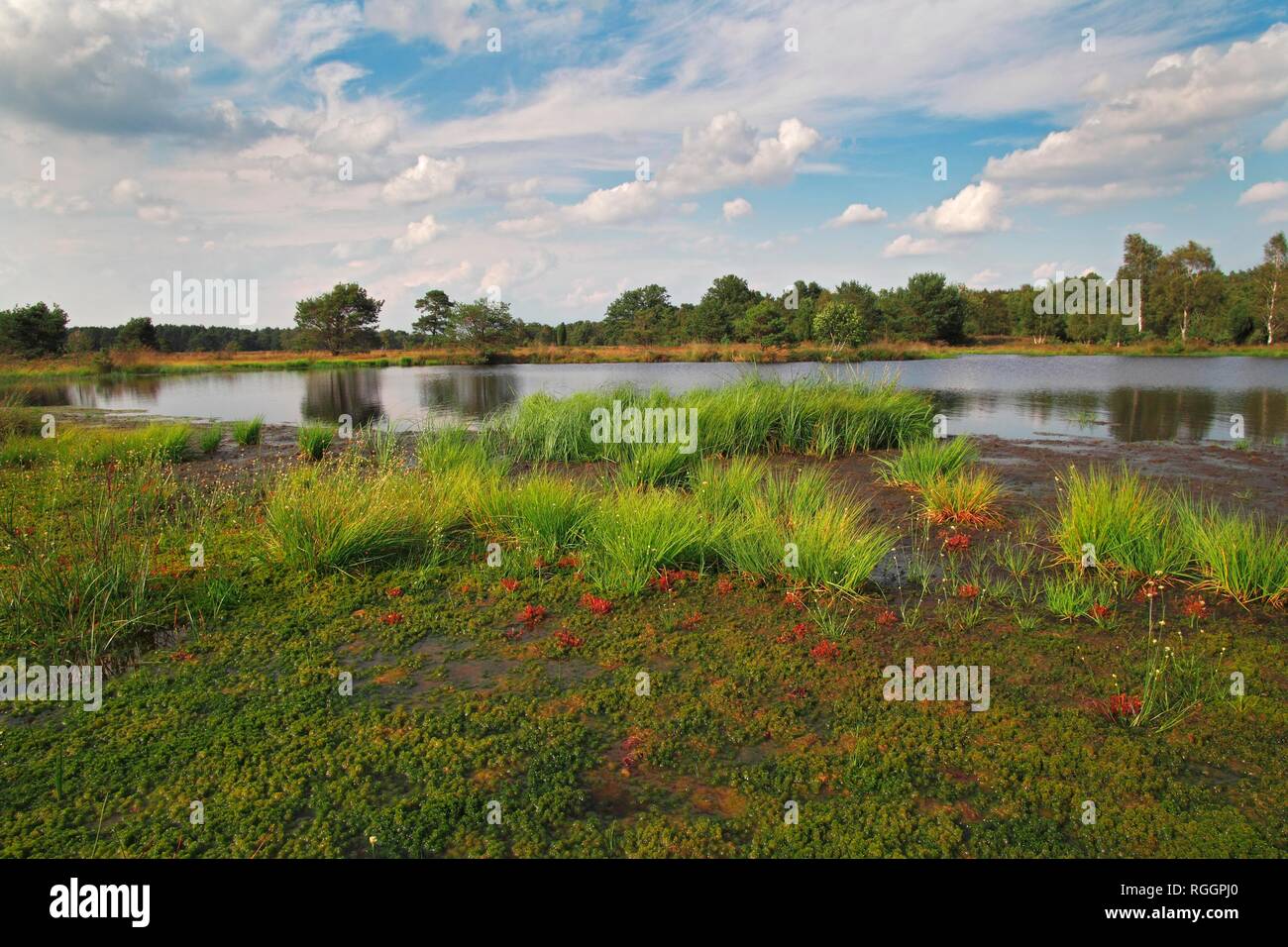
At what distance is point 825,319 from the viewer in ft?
183

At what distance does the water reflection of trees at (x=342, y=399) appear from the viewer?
21.2 meters

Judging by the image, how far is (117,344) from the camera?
171ft

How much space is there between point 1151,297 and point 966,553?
70.6 m

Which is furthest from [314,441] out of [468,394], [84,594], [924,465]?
[468,394]

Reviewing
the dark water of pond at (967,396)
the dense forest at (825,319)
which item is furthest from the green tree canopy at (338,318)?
the dark water of pond at (967,396)

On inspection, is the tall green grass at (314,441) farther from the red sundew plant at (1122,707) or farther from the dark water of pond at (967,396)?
the red sundew plant at (1122,707)

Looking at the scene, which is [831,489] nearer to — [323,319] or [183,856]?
[183,856]

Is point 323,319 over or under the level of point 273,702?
over

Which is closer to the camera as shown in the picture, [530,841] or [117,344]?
[530,841]

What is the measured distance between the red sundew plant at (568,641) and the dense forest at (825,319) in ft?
175

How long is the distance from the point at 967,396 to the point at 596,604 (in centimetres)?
2212

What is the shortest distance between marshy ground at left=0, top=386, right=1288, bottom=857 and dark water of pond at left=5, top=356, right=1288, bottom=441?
802cm
